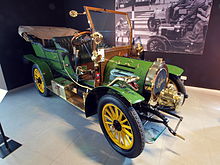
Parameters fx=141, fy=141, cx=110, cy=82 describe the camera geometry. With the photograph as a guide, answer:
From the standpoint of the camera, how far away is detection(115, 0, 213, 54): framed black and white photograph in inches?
121

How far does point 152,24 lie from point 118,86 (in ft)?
8.12

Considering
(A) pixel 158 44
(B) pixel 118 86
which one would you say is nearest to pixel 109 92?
(B) pixel 118 86

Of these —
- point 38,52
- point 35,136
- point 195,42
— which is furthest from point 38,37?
point 195,42

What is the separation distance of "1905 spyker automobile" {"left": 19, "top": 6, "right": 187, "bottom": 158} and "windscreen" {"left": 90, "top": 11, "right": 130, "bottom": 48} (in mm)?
15

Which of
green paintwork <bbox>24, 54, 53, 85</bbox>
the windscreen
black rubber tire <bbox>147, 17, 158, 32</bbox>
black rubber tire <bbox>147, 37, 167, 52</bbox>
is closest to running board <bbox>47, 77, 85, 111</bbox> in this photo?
green paintwork <bbox>24, 54, 53, 85</bbox>

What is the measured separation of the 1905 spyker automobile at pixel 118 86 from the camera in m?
1.60

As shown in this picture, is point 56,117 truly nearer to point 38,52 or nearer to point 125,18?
point 38,52

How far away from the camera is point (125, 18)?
8.41ft

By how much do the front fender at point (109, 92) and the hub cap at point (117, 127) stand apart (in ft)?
0.60

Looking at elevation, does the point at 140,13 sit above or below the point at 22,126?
above

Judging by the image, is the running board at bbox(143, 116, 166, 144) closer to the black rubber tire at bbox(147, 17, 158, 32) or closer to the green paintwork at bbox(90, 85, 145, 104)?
the green paintwork at bbox(90, 85, 145, 104)

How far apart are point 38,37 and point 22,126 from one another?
6.22ft

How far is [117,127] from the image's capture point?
5.71 feet

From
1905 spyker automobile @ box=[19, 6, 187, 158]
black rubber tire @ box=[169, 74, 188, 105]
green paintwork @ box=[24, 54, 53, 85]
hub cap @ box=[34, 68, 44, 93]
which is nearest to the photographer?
1905 spyker automobile @ box=[19, 6, 187, 158]
